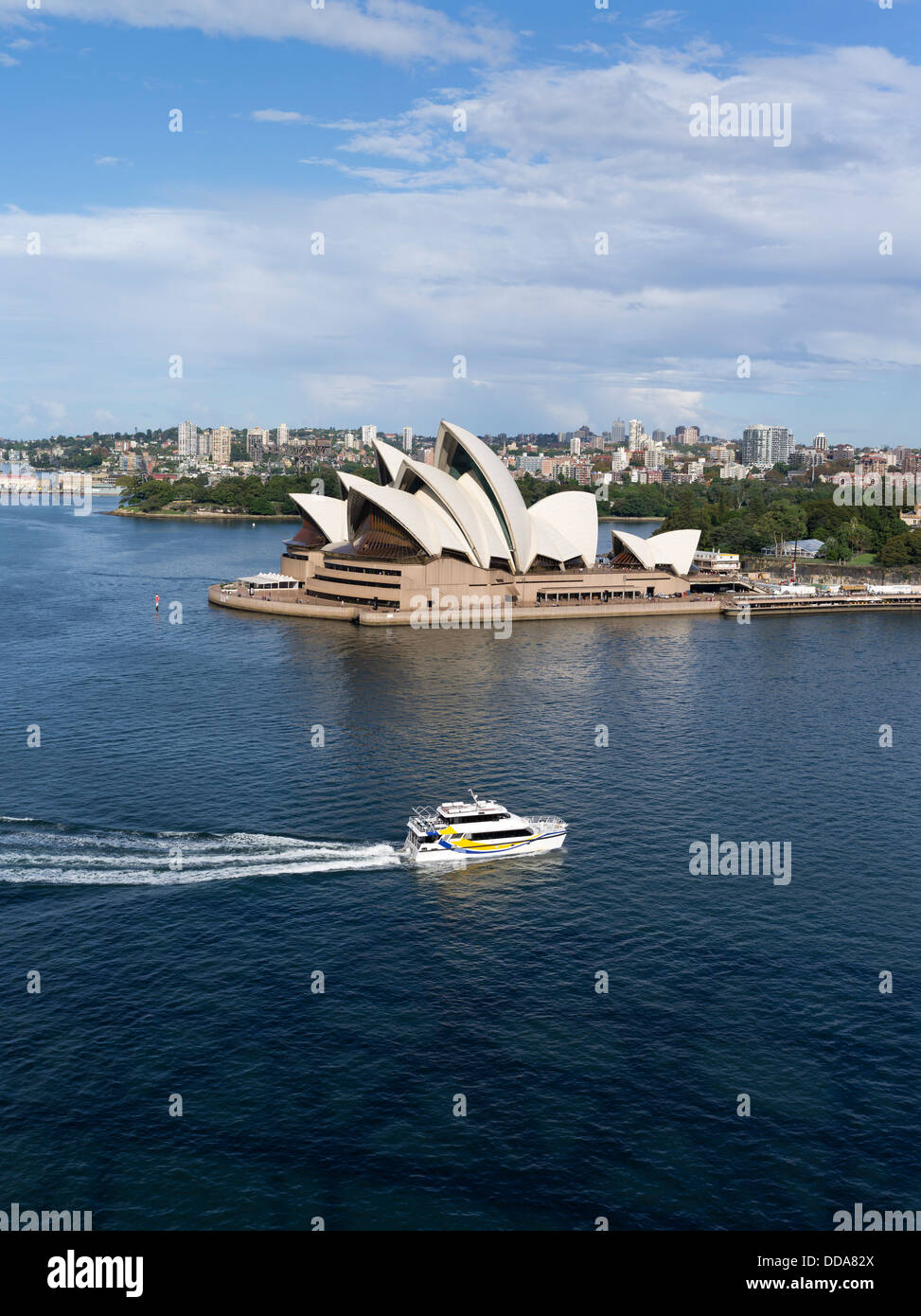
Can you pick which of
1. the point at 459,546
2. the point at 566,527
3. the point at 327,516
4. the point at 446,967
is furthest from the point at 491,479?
the point at 446,967

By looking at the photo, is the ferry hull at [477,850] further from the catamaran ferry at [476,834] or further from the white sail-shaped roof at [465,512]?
the white sail-shaped roof at [465,512]

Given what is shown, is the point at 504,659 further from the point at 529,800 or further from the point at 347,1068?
the point at 347,1068

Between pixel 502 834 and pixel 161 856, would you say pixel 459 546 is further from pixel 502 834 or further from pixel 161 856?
pixel 161 856

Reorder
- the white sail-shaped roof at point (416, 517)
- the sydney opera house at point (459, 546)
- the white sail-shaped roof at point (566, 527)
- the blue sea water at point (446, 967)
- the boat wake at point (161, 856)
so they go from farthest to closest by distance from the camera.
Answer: the white sail-shaped roof at point (566, 527)
the sydney opera house at point (459, 546)
the white sail-shaped roof at point (416, 517)
the boat wake at point (161, 856)
the blue sea water at point (446, 967)

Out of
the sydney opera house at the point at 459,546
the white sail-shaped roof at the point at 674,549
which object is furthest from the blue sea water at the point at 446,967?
the white sail-shaped roof at the point at 674,549

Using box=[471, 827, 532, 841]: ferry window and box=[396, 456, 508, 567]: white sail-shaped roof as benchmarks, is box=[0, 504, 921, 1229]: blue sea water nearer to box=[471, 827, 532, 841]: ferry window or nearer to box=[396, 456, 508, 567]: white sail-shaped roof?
box=[471, 827, 532, 841]: ferry window
